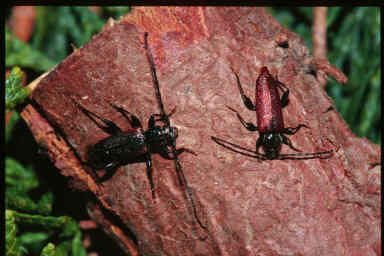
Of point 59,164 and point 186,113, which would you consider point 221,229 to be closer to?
point 186,113

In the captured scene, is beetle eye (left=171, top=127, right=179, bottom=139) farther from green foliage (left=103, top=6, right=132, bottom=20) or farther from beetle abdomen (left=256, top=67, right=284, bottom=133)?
green foliage (left=103, top=6, right=132, bottom=20)

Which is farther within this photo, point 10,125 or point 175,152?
point 10,125

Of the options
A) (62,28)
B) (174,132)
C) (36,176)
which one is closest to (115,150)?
(174,132)

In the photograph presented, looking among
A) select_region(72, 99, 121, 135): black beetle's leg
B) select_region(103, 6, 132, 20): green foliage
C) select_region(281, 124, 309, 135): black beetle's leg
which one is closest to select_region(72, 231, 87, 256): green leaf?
select_region(72, 99, 121, 135): black beetle's leg

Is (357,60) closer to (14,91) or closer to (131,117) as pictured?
(131,117)

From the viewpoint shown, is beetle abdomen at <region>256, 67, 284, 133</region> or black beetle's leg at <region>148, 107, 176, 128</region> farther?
beetle abdomen at <region>256, 67, 284, 133</region>

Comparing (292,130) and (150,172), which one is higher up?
(292,130)
